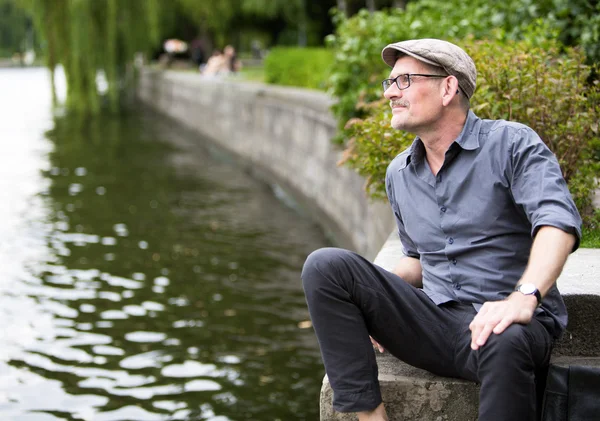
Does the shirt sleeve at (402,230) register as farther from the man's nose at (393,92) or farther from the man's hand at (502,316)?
the man's hand at (502,316)

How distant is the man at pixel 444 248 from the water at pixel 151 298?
2.41m

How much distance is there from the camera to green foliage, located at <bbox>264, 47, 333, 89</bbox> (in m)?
15.1

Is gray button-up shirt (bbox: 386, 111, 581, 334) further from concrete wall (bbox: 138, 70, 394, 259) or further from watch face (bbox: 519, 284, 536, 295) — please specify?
concrete wall (bbox: 138, 70, 394, 259)

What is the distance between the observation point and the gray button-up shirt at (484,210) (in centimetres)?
304

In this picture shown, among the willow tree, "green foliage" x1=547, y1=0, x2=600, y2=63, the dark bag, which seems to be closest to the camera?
the dark bag

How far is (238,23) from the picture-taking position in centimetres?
2781

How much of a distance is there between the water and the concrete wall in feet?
1.34

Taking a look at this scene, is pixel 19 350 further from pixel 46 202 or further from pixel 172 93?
pixel 172 93

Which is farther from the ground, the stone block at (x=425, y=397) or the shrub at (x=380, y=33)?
the shrub at (x=380, y=33)

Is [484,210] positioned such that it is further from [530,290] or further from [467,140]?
[530,290]

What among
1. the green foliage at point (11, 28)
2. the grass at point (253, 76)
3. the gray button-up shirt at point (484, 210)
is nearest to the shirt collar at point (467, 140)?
the gray button-up shirt at point (484, 210)

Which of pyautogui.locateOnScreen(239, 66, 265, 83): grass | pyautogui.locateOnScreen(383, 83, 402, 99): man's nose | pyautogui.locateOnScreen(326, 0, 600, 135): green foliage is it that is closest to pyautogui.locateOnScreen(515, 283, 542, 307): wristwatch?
pyautogui.locateOnScreen(383, 83, 402, 99): man's nose

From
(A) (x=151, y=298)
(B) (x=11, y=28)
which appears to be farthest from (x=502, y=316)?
(B) (x=11, y=28)

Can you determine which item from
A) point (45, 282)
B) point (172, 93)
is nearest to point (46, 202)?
point (45, 282)
